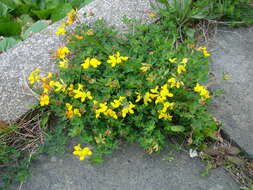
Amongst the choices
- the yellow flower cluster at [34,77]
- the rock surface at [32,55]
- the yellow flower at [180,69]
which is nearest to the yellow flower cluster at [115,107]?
the yellow flower at [180,69]

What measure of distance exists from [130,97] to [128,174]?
52 cm

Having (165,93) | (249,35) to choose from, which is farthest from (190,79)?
(249,35)

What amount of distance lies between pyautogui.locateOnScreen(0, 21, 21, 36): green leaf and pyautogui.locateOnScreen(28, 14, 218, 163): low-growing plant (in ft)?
2.74

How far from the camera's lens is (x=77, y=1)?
2.98 metres

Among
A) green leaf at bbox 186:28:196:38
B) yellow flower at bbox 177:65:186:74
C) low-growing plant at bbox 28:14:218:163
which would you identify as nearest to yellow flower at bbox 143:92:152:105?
low-growing plant at bbox 28:14:218:163

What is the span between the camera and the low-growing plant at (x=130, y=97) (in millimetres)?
1876

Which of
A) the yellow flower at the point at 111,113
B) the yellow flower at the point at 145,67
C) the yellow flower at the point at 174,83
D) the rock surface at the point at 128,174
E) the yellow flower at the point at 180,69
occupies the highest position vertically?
the yellow flower at the point at 145,67

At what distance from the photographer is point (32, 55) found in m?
2.31

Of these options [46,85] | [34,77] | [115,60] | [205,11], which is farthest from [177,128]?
[205,11]

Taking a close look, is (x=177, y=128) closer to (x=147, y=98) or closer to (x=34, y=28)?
(x=147, y=98)

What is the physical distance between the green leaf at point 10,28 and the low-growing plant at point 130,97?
83 cm

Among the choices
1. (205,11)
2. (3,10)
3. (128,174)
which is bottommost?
(128,174)

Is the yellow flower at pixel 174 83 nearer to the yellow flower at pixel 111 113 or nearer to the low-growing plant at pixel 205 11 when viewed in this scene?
the yellow flower at pixel 111 113

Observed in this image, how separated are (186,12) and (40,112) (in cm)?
150
